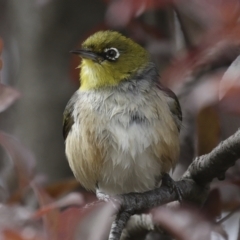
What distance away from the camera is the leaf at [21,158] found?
158 cm

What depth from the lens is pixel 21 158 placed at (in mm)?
1651

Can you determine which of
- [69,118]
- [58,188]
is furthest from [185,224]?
[69,118]

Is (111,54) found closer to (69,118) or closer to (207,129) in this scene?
(69,118)

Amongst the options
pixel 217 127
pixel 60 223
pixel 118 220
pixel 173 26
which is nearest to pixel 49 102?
pixel 173 26

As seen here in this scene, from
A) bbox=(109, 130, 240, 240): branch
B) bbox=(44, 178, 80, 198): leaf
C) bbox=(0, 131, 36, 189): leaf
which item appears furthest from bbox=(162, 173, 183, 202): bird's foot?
bbox=(0, 131, 36, 189): leaf

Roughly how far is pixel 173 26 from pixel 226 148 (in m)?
1.21

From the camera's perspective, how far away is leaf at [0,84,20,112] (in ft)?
4.37

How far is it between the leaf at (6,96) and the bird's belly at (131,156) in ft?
3.09

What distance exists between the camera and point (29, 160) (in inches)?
66.0

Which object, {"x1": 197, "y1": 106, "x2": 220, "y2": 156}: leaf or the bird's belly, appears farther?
the bird's belly

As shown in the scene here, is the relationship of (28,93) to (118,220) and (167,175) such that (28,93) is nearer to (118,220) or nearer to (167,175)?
(167,175)

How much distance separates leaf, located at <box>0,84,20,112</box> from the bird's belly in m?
0.94

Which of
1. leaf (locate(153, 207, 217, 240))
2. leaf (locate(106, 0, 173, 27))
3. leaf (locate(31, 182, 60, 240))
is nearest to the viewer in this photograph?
leaf (locate(31, 182, 60, 240))

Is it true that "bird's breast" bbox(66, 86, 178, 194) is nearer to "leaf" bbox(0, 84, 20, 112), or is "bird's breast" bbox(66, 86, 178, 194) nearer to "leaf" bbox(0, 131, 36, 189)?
"leaf" bbox(0, 131, 36, 189)
